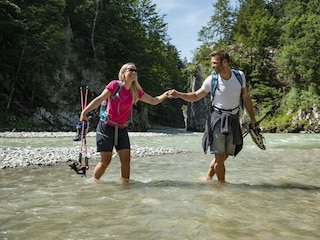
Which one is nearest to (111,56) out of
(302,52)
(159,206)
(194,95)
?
(302,52)

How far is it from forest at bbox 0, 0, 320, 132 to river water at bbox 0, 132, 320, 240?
24.2 m

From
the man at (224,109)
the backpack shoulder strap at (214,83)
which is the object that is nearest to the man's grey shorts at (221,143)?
the man at (224,109)

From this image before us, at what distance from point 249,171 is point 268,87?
41.7 m

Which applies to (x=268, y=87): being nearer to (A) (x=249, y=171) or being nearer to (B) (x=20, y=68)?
(B) (x=20, y=68)

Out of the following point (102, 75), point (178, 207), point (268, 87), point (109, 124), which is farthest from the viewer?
point (268, 87)

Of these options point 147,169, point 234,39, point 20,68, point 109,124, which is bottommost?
point 147,169

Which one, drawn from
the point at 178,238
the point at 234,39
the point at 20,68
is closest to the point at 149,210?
the point at 178,238

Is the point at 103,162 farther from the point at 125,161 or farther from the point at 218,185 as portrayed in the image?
the point at 218,185

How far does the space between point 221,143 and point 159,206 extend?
199 centimetres

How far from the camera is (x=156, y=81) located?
49906mm

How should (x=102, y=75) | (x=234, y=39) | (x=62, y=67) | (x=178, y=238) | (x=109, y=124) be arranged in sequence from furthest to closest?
1. (x=234, y=39)
2. (x=102, y=75)
3. (x=62, y=67)
4. (x=109, y=124)
5. (x=178, y=238)

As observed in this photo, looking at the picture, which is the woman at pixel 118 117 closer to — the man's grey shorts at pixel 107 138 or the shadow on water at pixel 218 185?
the man's grey shorts at pixel 107 138

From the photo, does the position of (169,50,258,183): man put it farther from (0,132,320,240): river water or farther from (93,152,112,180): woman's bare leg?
(93,152,112,180): woman's bare leg

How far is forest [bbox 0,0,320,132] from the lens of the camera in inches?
1202
